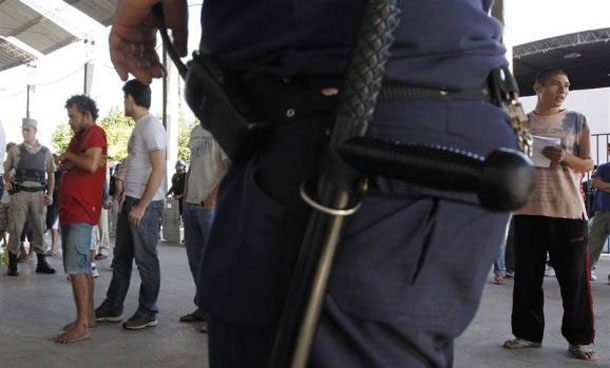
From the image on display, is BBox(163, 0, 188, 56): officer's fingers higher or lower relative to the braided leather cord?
higher

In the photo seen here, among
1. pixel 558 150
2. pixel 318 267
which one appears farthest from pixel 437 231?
pixel 558 150

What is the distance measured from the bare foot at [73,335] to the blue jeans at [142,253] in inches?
19.9

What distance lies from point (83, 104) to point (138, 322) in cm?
171

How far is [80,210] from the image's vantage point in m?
4.33

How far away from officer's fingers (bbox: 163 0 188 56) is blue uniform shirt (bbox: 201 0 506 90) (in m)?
0.23

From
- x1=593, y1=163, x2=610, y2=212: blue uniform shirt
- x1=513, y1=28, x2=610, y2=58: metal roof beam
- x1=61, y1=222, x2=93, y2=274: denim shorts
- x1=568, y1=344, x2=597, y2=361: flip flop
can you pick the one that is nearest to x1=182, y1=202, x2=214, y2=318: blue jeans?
x1=61, y1=222, x2=93, y2=274: denim shorts

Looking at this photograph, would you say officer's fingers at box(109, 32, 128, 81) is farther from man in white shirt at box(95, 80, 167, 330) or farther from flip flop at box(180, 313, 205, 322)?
flip flop at box(180, 313, 205, 322)

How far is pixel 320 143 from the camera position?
82cm

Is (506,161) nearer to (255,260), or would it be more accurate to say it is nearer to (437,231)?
(437,231)

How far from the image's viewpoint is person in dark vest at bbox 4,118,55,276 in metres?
7.53

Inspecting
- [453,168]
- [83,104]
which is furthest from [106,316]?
[453,168]

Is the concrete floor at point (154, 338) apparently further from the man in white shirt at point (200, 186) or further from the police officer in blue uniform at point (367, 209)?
the police officer in blue uniform at point (367, 209)

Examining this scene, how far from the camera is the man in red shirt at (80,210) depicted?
14.1 feet

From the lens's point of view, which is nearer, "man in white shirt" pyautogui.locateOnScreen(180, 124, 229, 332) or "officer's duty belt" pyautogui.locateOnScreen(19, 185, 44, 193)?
"man in white shirt" pyautogui.locateOnScreen(180, 124, 229, 332)
